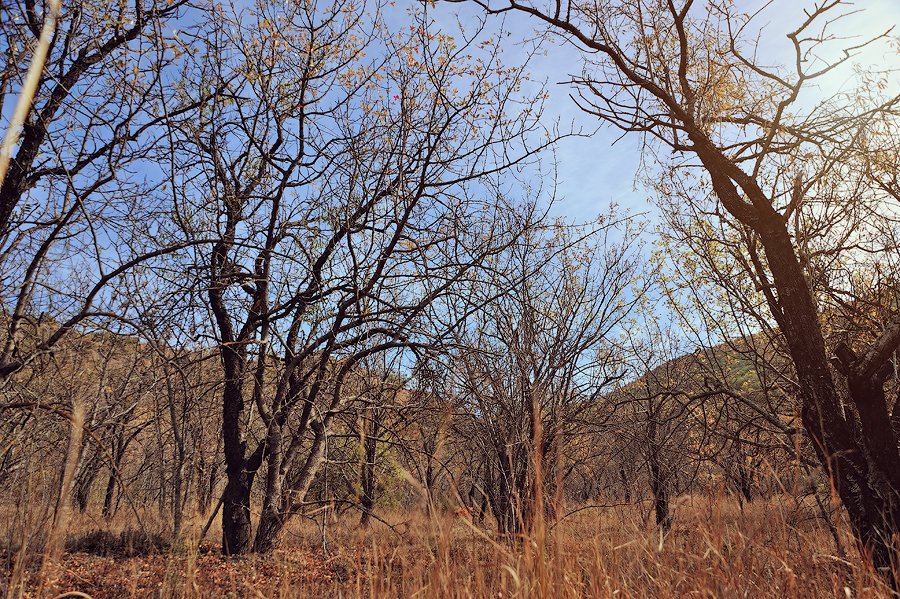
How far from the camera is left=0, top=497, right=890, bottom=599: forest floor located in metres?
1.74

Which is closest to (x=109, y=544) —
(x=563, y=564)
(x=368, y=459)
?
(x=368, y=459)

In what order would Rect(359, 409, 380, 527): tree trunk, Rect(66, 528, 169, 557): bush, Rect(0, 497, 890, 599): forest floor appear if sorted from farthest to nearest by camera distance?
Rect(66, 528, 169, 557): bush, Rect(359, 409, 380, 527): tree trunk, Rect(0, 497, 890, 599): forest floor

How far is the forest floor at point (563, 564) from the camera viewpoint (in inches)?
68.3

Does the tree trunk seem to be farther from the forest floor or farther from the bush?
the bush

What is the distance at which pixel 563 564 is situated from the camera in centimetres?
249

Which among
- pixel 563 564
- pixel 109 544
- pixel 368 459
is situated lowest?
pixel 109 544

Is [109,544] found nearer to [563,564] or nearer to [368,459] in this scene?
[368,459]

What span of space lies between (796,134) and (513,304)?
9.50 feet

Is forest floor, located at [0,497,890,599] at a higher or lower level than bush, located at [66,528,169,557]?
higher

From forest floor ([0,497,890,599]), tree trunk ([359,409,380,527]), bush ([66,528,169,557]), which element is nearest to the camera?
forest floor ([0,497,890,599])

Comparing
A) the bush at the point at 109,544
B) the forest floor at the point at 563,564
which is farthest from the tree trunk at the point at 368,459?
the bush at the point at 109,544

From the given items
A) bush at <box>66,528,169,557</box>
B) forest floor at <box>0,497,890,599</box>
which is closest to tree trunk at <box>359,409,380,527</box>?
forest floor at <box>0,497,890,599</box>

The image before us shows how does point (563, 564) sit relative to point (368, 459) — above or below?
below

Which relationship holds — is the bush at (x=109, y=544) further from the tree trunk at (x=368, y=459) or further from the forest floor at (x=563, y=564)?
the tree trunk at (x=368, y=459)
